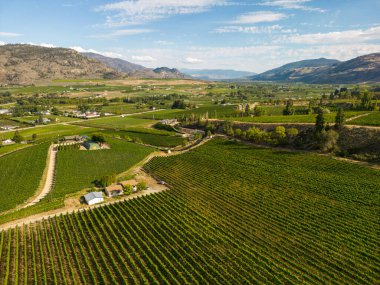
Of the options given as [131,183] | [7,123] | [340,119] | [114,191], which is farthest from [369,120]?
[7,123]

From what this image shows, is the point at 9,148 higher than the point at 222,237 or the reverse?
the reverse

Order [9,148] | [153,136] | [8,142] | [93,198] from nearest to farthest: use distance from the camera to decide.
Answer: [93,198] → [9,148] → [8,142] → [153,136]

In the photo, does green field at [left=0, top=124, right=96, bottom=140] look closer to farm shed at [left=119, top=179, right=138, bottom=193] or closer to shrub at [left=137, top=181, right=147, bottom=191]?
farm shed at [left=119, top=179, right=138, bottom=193]

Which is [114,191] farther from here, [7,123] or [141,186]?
[7,123]

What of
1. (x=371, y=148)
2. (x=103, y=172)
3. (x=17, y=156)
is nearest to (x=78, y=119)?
(x=17, y=156)

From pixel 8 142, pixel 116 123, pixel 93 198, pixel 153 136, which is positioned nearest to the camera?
pixel 93 198

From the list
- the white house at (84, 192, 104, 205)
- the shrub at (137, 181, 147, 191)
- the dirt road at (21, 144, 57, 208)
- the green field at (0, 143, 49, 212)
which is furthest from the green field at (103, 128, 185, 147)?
the white house at (84, 192, 104, 205)

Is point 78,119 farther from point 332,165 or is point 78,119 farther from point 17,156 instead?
point 332,165

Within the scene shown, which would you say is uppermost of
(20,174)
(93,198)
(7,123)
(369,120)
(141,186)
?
(369,120)
